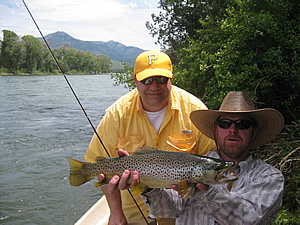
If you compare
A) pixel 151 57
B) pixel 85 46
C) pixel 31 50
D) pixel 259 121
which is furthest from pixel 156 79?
pixel 85 46

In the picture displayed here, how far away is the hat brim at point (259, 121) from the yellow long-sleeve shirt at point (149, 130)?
23 centimetres

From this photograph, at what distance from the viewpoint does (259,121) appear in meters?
2.84

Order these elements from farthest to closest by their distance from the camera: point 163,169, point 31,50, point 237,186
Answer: point 31,50, point 237,186, point 163,169

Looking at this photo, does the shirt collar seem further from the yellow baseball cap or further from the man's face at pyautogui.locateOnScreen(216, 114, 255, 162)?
the man's face at pyautogui.locateOnScreen(216, 114, 255, 162)

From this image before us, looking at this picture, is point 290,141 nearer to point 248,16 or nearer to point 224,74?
point 224,74

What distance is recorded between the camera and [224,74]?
5512 mm

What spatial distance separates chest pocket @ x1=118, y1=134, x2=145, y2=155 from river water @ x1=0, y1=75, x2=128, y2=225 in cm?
470

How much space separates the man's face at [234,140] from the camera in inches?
101

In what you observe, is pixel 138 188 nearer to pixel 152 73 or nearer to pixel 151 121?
pixel 151 121

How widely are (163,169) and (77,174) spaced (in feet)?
2.78

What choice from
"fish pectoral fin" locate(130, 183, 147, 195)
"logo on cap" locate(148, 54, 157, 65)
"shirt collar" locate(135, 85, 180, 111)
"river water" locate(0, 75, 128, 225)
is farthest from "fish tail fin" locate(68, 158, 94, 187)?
"river water" locate(0, 75, 128, 225)

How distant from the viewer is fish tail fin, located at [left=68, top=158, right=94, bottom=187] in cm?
269

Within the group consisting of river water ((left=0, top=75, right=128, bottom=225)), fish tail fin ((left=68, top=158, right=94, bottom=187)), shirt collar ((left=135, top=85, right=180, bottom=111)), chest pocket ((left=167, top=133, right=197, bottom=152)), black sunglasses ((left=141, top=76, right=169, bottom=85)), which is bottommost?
river water ((left=0, top=75, right=128, bottom=225))

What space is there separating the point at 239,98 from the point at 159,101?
89 cm
